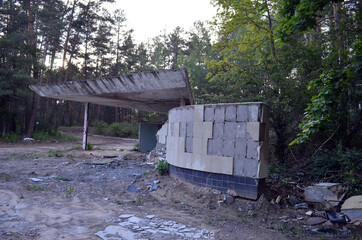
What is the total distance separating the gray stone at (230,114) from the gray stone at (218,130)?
0.22 meters

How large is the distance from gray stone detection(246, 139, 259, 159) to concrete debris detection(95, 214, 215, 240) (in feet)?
5.80

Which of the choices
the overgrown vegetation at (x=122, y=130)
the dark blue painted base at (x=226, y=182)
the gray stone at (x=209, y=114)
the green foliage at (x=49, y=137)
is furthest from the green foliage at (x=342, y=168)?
the overgrown vegetation at (x=122, y=130)

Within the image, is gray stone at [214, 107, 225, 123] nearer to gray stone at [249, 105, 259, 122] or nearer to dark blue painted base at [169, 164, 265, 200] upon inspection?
gray stone at [249, 105, 259, 122]

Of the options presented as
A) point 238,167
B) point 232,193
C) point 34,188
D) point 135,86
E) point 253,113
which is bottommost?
point 34,188

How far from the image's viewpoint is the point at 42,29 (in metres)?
22.8

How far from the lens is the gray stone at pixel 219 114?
5.79m

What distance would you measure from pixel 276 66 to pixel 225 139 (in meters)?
4.94

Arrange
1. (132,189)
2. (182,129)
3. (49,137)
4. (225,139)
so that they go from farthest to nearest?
(49,137), (132,189), (182,129), (225,139)

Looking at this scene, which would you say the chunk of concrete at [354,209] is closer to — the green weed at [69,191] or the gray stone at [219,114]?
the gray stone at [219,114]

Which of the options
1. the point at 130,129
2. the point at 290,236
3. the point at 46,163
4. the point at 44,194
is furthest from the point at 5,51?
the point at 290,236

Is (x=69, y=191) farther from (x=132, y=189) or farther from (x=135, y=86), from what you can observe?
(x=135, y=86)

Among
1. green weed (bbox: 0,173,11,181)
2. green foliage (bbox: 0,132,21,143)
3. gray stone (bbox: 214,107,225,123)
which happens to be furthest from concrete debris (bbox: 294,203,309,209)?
green foliage (bbox: 0,132,21,143)

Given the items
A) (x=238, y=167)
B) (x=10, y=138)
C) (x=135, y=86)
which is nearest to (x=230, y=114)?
(x=238, y=167)

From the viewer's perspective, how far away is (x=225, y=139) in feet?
18.7
